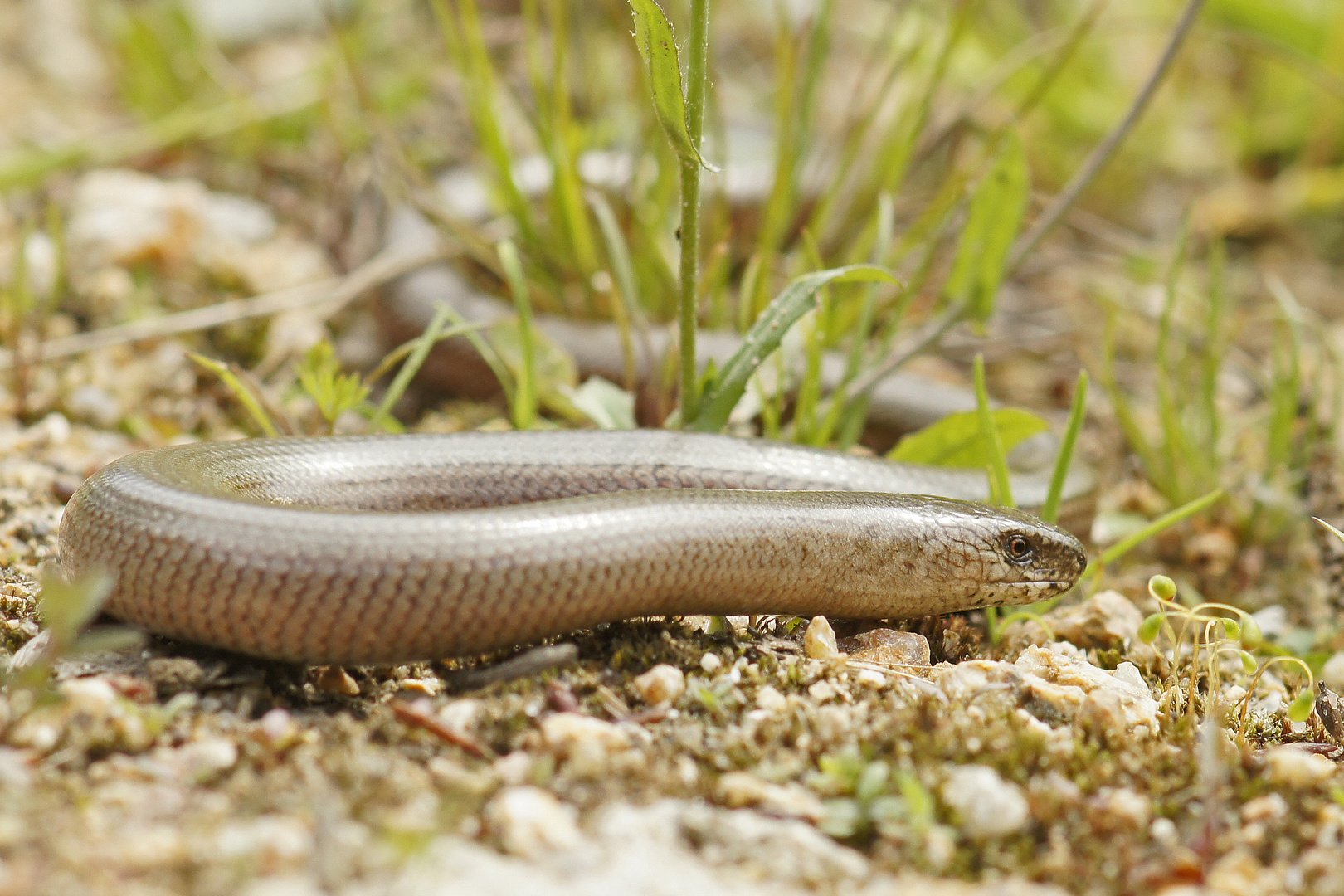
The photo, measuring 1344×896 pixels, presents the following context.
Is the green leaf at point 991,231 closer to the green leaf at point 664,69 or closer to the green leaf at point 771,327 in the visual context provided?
the green leaf at point 771,327


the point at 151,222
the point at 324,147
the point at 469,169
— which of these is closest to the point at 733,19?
the point at 469,169

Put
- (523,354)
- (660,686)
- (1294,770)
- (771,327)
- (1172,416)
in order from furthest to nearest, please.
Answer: (1172,416)
(523,354)
(771,327)
(660,686)
(1294,770)

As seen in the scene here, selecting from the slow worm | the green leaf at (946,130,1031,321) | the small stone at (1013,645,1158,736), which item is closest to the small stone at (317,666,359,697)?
the slow worm

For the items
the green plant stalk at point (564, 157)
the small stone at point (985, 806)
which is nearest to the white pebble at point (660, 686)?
the small stone at point (985, 806)

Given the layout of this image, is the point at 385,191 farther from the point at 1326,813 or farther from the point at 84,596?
the point at 1326,813

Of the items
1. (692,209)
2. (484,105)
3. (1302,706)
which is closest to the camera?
(1302,706)

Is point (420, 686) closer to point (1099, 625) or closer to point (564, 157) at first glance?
point (1099, 625)

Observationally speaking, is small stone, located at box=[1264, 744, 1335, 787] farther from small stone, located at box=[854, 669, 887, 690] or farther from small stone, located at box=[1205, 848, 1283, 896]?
small stone, located at box=[854, 669, 887, 690]

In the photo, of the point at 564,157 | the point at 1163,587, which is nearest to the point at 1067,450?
the point at 1163,587
